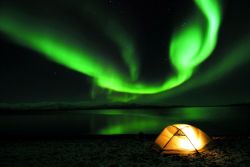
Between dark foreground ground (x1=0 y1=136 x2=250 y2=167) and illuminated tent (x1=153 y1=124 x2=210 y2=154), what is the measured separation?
0.55 metres

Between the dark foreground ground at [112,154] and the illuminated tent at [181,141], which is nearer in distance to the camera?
the dark foreground ground at [112,154]

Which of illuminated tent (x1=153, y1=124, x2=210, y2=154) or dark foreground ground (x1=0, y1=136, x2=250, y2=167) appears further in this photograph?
illuminated tent (x1=153, y1=124, x2=210, y2=154)

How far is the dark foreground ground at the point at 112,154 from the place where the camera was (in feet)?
43.9

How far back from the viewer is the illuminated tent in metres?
16.3

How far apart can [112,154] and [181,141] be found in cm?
→ 412

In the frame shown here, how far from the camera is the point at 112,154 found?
15.3m

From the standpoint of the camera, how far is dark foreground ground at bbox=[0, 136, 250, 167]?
43.9ft

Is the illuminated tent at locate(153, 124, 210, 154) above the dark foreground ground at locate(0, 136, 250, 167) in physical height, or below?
above

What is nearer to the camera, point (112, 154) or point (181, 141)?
point (112, 154)

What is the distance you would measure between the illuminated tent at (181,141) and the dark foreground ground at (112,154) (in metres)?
0.55

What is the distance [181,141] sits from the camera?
16.9m

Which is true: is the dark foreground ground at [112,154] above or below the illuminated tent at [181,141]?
below

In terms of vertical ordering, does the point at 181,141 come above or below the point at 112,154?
above

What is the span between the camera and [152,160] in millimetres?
13977
